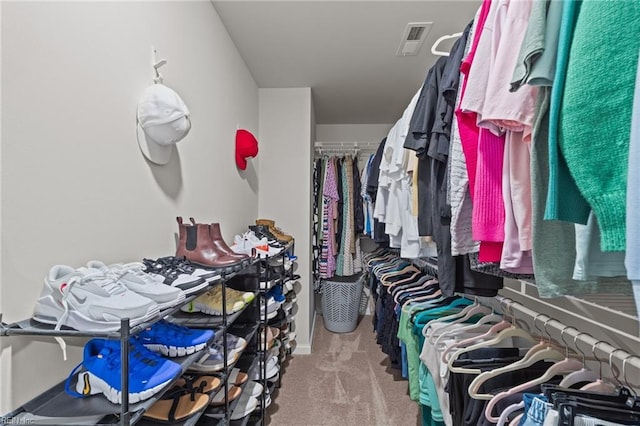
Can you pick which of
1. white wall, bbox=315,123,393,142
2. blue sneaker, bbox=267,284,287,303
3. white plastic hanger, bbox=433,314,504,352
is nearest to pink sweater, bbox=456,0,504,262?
white plastic hanger, bbox=433,314,504,352

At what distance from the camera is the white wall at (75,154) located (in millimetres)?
703

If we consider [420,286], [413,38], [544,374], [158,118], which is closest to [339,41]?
[413,38]

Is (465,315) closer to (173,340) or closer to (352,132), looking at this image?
(173,340)

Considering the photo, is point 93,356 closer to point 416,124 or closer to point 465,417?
point 465,417

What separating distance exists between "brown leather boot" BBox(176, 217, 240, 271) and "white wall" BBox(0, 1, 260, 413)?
0.10 metres

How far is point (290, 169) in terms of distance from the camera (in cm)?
310

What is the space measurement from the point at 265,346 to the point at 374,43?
201cm

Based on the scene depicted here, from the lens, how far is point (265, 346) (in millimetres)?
1907

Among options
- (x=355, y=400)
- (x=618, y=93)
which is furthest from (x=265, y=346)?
(x=618, y=93)

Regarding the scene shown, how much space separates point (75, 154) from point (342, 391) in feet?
7.14

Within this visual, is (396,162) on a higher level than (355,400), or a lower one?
higher

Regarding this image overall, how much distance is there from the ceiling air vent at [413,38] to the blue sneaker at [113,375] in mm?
2154

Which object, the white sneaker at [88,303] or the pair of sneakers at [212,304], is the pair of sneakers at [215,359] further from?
the white sneaker at [88,303]

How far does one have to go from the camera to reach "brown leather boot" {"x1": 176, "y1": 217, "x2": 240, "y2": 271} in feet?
4.22
